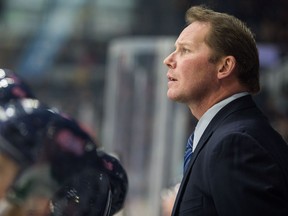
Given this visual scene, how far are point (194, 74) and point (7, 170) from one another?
697 millimetres

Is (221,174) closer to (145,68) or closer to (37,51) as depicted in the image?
(145,68)

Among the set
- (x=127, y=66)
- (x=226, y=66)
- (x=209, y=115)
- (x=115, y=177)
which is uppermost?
(x=226, y=66)

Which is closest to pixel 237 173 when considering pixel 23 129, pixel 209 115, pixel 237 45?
pixel 209 115

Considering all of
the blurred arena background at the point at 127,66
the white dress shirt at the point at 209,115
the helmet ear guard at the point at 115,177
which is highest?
the white dress shirt at the point at 209,115

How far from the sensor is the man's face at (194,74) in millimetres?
1881

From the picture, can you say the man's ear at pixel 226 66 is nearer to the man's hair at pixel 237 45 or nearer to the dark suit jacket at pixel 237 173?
the man's hair at pixel 237 45

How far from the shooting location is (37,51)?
9.18m

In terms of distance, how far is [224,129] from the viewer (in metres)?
1.76

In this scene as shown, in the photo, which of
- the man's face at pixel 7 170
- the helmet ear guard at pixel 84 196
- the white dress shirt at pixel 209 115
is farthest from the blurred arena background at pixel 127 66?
the man's face at pixel 7 170

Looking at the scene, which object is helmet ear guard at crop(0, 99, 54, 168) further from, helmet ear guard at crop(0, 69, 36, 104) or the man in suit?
the man in suit

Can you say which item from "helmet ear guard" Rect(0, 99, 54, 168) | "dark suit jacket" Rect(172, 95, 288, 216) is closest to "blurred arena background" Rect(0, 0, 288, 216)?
"dark suit jacket" Rect(172, 95, 288, 216)

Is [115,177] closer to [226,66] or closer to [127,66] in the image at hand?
[226,66]

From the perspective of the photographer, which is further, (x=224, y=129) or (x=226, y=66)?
(x=226, y=66)

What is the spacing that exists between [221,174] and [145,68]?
292 cm
